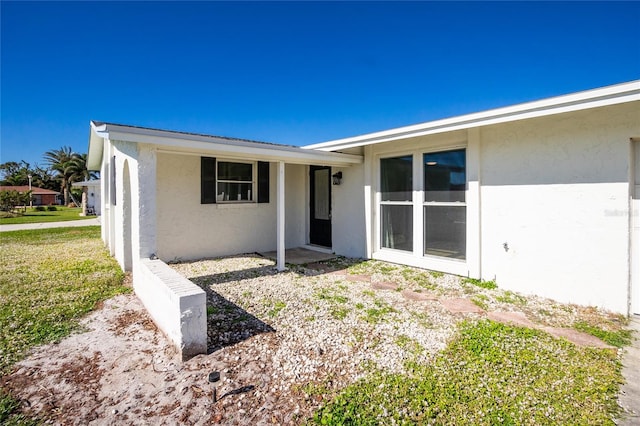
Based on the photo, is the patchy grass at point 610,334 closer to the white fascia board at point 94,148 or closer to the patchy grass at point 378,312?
the patchy grass at point 378,312

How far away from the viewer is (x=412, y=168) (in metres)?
6.71

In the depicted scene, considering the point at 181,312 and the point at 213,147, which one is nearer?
the point at 181,312

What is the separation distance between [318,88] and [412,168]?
10.6 metres

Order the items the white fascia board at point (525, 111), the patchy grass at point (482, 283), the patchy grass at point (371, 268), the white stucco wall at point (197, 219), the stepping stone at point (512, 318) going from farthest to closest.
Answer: the white stucco wall at point (197, 219) → the patchy grass at point (371, 268) → the patchy grass at point (482, 283) → the stepping stone at point (512, 318) → the white fascia board at point (525, 111)

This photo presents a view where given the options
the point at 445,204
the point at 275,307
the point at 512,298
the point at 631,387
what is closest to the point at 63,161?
the point at 275,307

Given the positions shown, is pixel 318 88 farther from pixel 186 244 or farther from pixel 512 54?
pixel 186 244

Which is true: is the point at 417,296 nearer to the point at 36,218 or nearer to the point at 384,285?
the point at 384,285

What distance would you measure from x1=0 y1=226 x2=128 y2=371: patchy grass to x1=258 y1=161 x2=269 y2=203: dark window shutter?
152 inches

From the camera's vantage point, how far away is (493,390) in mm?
2496

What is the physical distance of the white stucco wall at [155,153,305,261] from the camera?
732 centimetres

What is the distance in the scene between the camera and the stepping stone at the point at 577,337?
10.9 feet

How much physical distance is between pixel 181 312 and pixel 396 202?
5.31 metres

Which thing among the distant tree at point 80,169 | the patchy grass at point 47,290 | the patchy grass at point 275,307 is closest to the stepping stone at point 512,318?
the patchy grass at point 275,307

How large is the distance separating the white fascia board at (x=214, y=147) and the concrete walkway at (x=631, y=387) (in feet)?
18.7
